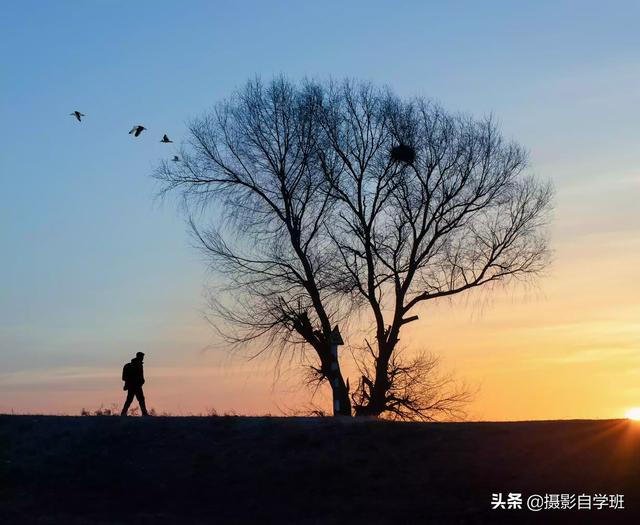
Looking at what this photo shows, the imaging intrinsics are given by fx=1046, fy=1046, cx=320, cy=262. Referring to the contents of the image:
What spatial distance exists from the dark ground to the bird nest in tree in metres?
14.4

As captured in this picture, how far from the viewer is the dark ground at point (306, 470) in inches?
674

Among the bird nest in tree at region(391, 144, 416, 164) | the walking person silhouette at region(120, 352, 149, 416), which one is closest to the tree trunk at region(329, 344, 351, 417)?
the walking person silhouette at region(120, 352, 149, 416)

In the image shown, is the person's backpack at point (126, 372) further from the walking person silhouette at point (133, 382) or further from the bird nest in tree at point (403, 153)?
the bird nest in tree at point (403, 153)

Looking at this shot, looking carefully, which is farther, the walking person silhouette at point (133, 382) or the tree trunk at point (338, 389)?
the tree trunk at point (338, 389)

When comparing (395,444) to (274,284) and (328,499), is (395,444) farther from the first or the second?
(274,284)

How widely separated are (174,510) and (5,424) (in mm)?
7014

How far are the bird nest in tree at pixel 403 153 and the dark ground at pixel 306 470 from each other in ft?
47.4

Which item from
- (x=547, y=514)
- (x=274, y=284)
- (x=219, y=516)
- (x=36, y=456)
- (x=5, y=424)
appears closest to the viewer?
(x=547, y=514)

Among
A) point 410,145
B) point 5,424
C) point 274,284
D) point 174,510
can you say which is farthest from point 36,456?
point 410,145

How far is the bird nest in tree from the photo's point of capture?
34875mm

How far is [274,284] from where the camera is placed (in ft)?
115

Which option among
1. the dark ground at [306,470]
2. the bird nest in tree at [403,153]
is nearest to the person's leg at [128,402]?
the dark ground at [306,470]

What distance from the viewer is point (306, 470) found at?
19172 mm

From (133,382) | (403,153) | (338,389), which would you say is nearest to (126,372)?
(133,382)
